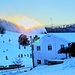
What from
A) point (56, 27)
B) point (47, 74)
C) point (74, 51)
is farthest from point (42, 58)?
point (47, 74)

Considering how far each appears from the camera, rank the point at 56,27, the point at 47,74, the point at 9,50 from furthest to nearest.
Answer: the point at 9,50
the point at 56,27
the point at 47,74

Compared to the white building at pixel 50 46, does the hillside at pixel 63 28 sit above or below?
above

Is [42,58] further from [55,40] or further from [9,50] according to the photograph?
[9,50]

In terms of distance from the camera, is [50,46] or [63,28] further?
[63,28]

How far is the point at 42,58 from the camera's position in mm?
52344

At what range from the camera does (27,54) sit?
327ft

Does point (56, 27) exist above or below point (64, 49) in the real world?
above

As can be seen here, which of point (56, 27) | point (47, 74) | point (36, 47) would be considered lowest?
point (47, 74)

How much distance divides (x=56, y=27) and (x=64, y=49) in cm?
2336

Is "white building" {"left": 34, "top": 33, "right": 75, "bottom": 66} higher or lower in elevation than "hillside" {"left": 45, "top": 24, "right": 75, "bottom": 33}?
lower

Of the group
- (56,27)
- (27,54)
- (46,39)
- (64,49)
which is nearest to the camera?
(64,49)

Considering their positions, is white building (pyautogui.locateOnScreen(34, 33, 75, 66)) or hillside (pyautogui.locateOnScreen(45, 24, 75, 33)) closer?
white building (pyautogui.locateOnScreen(34, 33, 75, 66))

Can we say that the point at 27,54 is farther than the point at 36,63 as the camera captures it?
Yes

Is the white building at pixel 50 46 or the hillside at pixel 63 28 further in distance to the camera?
the hillside at pixel 63 28
